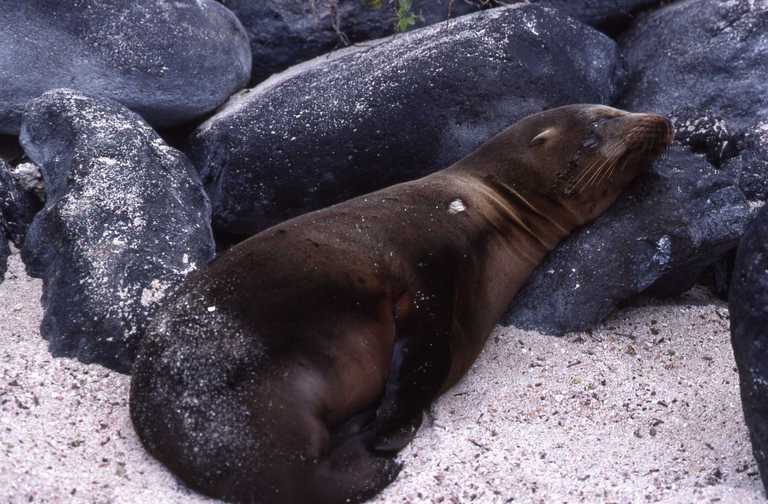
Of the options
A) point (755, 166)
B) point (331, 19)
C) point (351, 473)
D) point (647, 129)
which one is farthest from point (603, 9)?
point (351, 473)

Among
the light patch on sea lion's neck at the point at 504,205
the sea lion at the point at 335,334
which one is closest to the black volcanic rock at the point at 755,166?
the sea lion at the point at 335,334

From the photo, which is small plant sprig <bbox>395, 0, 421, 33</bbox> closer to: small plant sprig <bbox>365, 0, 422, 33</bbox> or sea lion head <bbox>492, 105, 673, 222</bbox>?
small plant sprig <bbox>365, 0, 422, 33</bbox>

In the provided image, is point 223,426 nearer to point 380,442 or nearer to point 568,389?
point 380,442

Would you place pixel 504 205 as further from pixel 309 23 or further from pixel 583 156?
pixel 309 23

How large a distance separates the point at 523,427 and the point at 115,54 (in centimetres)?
313

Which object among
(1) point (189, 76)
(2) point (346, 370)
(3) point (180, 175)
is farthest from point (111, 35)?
(2) point (346, 370)

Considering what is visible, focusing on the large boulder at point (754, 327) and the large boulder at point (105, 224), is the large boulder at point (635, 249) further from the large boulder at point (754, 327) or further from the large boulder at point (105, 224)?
the large boulder at point (105, 224)

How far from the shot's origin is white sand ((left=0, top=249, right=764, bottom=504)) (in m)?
3.00

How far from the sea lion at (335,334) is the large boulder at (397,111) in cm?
59

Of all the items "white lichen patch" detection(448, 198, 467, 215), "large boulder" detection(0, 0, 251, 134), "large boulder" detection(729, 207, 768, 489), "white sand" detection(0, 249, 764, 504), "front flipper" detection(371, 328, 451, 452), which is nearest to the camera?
"large boulder" detection(729, 207, 768, 489)

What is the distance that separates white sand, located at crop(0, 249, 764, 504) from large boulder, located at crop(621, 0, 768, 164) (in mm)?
1335

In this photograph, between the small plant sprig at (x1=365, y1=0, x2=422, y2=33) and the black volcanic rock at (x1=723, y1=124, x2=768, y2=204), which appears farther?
the small plant sprig at (x1=365, y1=0, x2=422, y2=33)

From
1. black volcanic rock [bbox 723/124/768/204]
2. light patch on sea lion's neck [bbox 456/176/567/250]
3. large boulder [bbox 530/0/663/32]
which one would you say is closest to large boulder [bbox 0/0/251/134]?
light patch on sea lion's neck [bbox 456/176/567/250]

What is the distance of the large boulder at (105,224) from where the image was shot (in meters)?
3.73
